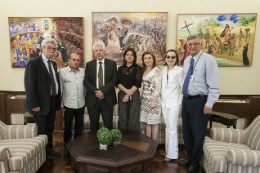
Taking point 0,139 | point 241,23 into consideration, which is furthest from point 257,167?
point 0,139

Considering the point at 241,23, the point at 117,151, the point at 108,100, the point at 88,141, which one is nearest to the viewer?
the point at 117,151

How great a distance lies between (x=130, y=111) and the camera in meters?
2.95

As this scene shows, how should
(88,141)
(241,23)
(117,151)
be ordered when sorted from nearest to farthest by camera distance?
(117,151) → (88,141) → (241,23)

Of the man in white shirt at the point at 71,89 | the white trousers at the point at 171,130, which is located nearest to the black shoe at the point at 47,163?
the man in white shirt at the point at 71,89

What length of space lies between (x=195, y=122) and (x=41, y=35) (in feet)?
11.9

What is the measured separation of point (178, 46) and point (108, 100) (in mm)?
2117

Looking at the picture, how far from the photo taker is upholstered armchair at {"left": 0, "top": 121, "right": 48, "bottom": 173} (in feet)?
6.61

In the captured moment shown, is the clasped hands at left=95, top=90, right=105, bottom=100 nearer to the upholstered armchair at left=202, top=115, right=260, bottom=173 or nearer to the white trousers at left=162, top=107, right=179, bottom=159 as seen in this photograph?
the white trousers at left=162, top=107, right=179, bottom=159

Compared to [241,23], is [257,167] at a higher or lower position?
lower

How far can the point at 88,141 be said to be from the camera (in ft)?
7.48

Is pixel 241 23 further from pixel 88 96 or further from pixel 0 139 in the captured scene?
pixel 0 139

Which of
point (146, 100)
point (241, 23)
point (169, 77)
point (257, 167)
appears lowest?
point (257, 167)

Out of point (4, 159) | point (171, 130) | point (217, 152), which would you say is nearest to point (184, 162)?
point (171, 130)

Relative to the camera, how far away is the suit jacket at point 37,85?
2525mm
